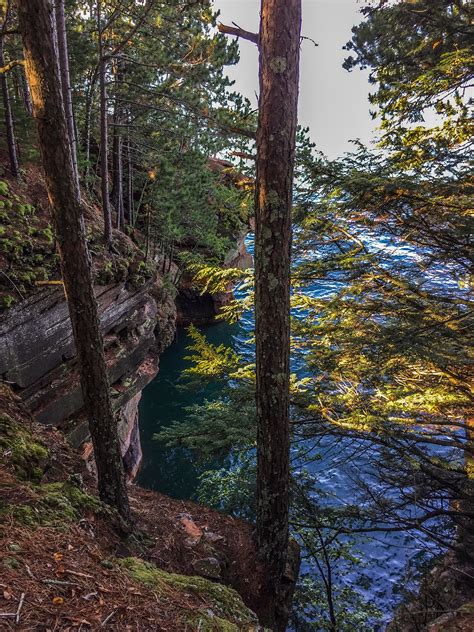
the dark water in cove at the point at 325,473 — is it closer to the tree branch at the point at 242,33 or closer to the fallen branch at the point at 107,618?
the fallen branch at the point at 107,618

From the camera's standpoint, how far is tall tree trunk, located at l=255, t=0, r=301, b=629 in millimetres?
4020

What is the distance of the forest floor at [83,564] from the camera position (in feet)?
7.21

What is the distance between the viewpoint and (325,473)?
12.2 metres

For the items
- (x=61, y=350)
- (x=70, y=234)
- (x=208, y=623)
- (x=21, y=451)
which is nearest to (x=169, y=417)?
(x=61, y=350)

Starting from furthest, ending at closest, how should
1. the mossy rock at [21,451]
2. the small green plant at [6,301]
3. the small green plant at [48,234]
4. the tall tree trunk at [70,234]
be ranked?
the small green plant at [48,234] < the small green plant at [6,301] < the mossy rock at [21,451] < the tall tree trunk at [70,234]

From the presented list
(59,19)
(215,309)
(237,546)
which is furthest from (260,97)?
(215,309)

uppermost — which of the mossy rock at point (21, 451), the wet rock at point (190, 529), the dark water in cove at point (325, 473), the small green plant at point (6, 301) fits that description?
the small green plant at point (6, 301)

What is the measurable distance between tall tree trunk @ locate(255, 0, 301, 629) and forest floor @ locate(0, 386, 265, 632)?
91cm

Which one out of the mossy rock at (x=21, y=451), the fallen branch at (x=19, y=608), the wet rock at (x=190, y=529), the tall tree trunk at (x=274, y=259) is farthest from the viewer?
the wet rock at (x=190, y=529)

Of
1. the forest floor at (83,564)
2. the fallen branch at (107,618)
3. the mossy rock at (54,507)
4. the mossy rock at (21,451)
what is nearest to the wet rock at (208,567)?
the forest floor at (83,564)

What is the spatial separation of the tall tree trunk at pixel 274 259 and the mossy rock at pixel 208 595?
1610 mm

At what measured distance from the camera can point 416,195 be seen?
4.88m

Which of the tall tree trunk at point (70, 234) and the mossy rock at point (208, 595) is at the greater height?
the tall tree trunk at point (70, 234)

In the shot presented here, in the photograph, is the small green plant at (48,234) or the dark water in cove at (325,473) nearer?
the small green plant at (48,234)
